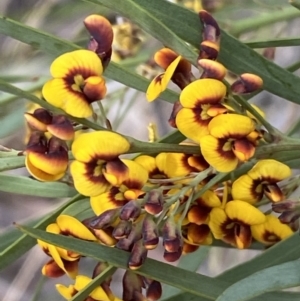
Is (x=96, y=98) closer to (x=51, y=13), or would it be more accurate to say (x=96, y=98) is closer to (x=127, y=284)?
(x=127, y=284)

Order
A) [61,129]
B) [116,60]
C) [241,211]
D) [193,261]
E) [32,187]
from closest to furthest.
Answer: [61,129]
[241,211]
[32,187]
[193,261]
[116,60]

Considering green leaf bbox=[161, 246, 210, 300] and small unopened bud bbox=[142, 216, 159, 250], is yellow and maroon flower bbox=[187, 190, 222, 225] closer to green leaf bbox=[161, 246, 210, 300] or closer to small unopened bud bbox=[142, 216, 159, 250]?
small unopened bud bbox=[142, 216, 159, 250]

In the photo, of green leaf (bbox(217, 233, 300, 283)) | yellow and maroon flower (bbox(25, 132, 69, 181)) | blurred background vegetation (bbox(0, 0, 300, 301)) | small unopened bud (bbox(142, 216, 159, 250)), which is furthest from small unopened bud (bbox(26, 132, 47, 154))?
blurred background vegetation (bbox(0, 0, 300, 301))

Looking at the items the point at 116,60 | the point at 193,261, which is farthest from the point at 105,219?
the point at 116,60

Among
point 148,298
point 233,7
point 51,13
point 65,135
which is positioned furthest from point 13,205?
point 65,135

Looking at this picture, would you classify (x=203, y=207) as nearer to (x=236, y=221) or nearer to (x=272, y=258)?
(x=236, y=221)
